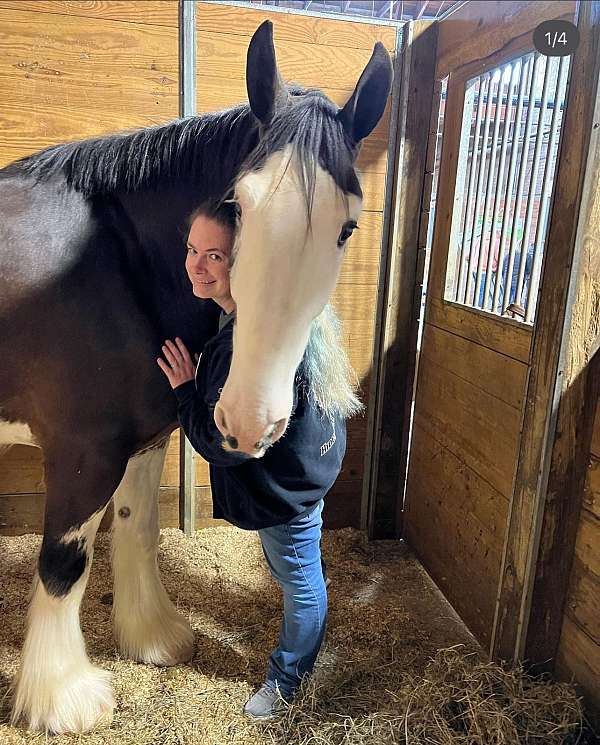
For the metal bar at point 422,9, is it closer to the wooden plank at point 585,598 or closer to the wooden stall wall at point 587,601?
the wooden stall wall at point 587,601

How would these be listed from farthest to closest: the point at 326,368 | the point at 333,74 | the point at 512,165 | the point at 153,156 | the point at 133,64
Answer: the point at 333,74
the point at 133,64
the point at 512,165
the point at 153,156
the point at 326,368

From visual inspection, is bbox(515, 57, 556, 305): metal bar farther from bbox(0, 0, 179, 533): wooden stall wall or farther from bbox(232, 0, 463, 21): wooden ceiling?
bbox(0, 0, 179, 533): wooden stall wall

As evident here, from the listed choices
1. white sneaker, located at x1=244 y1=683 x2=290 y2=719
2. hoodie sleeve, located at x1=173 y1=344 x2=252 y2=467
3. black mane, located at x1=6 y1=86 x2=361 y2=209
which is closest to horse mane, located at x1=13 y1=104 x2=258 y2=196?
black mane, located at x1=6 y1=86 x2=361 y2=209

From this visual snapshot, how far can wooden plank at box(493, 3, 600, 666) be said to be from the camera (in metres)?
1.11

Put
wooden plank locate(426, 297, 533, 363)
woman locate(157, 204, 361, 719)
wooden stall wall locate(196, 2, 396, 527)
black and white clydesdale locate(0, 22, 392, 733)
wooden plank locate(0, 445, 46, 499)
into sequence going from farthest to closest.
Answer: wooden plank locate(0, 445, 46, 499) < wooden stall wall locate(196, 2, 396, 527) < wooden plank locate(426, 297, 533, 363) < black and white clydesdale locate(0, 22, 392, 733) < woman locate(157, 204, 361, 719)

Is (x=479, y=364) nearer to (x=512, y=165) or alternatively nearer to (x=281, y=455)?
(x=512, y=165)

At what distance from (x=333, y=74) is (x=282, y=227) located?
1.27 meters

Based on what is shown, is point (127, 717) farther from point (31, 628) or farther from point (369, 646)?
point (369, 646)

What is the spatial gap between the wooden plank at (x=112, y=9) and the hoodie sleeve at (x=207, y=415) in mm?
1205

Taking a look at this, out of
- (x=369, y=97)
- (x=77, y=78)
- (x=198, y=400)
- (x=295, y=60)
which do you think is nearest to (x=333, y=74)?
(x=295, y=60)

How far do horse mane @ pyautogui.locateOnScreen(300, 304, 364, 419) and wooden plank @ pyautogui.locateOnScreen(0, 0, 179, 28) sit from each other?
116cm

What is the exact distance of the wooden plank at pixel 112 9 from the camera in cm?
Result: 163

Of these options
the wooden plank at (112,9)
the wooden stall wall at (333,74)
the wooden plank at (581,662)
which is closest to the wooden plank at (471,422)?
the wooden stall wall at (333,74)

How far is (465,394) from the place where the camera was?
66.8 inches
